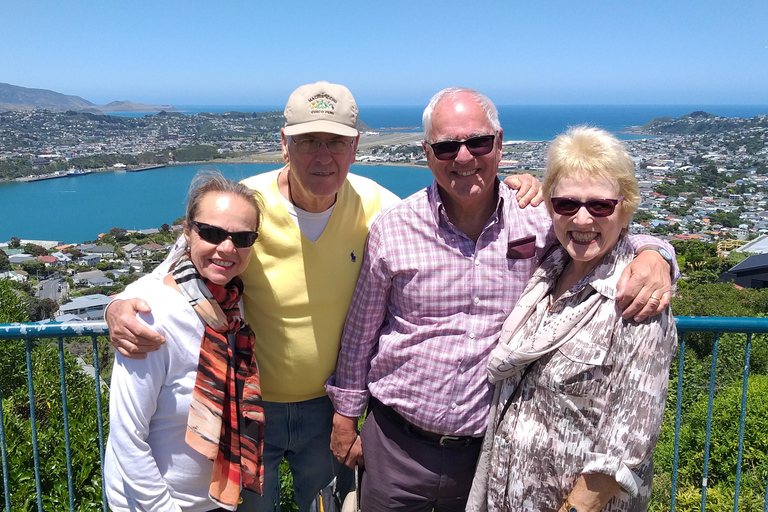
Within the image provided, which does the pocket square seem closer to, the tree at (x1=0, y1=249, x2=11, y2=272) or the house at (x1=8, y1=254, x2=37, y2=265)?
the tree at (x1=0, y1=249, x2=11, y2=272)

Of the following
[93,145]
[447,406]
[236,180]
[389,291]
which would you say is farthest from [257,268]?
[93,145]

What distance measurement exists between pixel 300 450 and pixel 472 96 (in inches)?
60.6

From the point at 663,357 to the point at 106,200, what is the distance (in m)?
84.5

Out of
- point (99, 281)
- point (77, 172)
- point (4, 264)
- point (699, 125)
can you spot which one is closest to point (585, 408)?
point (99, 281)

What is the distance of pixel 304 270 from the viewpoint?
2.18 meters

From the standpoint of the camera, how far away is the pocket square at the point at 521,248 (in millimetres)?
2043

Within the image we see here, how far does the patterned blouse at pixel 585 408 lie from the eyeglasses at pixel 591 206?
0.16 m

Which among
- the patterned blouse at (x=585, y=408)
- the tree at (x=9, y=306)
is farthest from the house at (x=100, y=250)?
the patterned blouse at (x=585, y=408)

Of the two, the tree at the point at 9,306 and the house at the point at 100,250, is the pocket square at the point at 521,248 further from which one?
the house at the point at 100,250

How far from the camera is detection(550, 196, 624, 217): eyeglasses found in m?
1.75

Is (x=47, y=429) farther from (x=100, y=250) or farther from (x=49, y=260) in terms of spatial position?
(x=100, y=250)

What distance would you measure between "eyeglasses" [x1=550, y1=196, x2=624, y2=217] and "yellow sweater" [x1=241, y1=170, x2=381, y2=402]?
2.67 feet

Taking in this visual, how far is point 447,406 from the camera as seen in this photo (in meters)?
2.03

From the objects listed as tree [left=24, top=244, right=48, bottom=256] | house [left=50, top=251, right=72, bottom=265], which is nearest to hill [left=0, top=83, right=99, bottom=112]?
tree [left=24, top=244, right=48, bottom=256]
